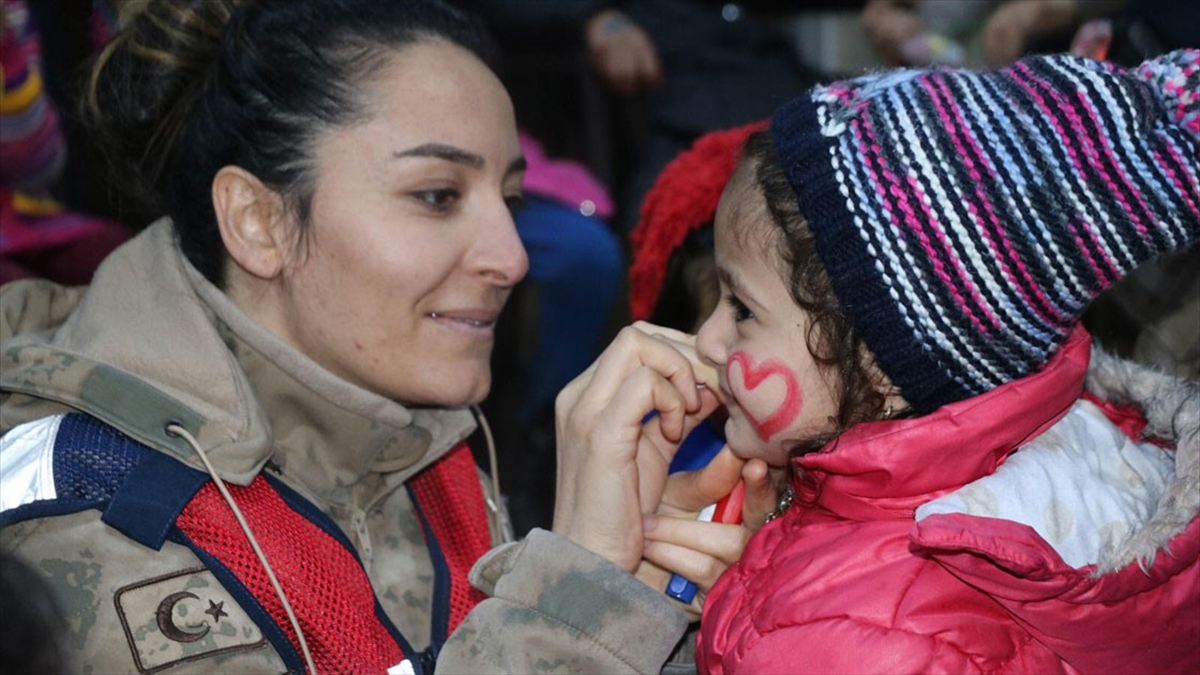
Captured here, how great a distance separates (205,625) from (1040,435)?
44.1 inches

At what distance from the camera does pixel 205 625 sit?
1628 millimetres

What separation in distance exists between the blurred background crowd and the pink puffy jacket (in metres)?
0.61

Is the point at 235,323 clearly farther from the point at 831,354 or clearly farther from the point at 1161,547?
the point at 1161,547

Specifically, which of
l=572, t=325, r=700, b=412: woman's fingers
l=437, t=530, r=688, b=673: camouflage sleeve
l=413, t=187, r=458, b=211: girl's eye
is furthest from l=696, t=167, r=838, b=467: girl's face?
l=413, t=187, r=458, b=211: girl's eye

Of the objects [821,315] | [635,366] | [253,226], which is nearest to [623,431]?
[635,366]

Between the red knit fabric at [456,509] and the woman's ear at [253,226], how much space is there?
46 cm

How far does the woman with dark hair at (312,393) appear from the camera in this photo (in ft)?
5.49

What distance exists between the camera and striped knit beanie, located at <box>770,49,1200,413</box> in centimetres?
146

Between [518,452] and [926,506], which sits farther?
[518,452]

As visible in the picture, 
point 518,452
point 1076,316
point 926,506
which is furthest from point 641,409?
point 518,452

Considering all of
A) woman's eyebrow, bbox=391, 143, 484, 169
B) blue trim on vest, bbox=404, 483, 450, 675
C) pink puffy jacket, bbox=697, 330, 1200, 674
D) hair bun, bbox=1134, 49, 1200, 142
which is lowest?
blue trim on vest, bbox=404, 483, 450, 675

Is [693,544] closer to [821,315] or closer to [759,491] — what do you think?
[759,491]

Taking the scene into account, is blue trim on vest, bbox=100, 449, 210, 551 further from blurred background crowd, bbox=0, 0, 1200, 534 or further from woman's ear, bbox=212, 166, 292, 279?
blurred background crowd, bbox=0, 0, 1200, 534

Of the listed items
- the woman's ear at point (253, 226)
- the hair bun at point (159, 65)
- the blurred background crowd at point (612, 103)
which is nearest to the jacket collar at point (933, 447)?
the blurred background crowd at point (612, 103)
